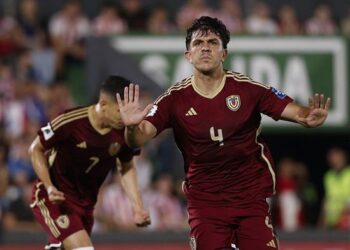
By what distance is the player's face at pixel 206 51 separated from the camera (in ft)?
25.6

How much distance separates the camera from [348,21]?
1741 centimetres

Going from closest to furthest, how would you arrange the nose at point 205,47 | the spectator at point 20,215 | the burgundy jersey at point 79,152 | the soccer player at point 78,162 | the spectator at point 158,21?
1. the nose at point 205,47
2. the soccer player at point 78,162
3. the burgundy jersey at point 79,152
4. the spectator at point 20,215
5. the spectator at point 158,21

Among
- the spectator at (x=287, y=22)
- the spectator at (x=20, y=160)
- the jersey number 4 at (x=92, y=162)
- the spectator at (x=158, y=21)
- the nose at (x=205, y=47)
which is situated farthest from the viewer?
the spectator at (x=287, y=22)

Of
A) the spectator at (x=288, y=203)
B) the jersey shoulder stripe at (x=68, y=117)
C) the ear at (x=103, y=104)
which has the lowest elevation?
the spectator at (x=288, y=203)

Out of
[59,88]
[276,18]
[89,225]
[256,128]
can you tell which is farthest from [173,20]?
[256,128]

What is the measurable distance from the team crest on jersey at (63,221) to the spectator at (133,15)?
25.0 feet

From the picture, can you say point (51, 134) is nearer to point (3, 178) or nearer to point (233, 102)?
point (233, 102)

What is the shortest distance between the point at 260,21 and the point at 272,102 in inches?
359

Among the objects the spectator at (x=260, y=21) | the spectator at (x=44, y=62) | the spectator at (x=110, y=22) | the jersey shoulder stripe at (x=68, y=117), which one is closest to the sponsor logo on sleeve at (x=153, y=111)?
the jersey shoulder stripe at (x=68, y=117)

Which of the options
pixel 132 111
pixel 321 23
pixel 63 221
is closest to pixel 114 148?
pixel 63 221

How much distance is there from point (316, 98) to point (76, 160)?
2.55 metres

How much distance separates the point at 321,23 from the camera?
17188 millimetres

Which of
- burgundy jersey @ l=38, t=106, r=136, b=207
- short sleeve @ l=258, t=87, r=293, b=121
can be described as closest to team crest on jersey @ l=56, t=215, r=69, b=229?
burgundy jersey @ l=38, t=106, r=136, b=207

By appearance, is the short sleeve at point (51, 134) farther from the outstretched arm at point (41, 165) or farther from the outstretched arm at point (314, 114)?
the outstretched arm at point (314, 114)
